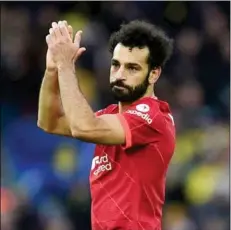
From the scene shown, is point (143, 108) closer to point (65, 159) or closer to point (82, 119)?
point (82, 119)

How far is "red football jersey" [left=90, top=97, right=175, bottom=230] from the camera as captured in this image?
4477 millimetres

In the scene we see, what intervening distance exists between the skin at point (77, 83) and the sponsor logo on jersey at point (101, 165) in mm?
195

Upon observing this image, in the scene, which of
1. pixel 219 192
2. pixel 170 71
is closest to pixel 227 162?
pixel 219 192

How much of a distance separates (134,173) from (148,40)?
29.4 inches

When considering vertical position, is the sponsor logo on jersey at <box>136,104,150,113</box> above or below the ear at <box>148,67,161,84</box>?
below

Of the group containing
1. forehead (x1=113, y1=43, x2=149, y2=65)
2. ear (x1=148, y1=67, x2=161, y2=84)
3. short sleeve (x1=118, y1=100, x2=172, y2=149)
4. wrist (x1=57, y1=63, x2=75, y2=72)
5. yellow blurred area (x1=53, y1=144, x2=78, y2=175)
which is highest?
forehead (x1=113, y1=43, x2=149, y2=65)

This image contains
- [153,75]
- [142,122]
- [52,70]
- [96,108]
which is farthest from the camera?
[96,108]

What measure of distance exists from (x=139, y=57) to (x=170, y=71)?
5133 mm

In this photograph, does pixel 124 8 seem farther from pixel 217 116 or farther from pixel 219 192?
pixel 219 192

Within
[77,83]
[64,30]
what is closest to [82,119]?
[77,83]

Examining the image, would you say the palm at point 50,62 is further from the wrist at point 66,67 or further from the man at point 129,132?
the wrist at point 66,67

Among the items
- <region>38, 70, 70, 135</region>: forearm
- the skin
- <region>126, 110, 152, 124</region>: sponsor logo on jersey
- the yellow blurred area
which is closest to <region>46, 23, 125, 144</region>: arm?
the skin

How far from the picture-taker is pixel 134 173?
450 cm

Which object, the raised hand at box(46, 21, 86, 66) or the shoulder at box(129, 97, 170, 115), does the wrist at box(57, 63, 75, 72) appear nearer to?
the raised hand at box(46, 21, 86, 66)
